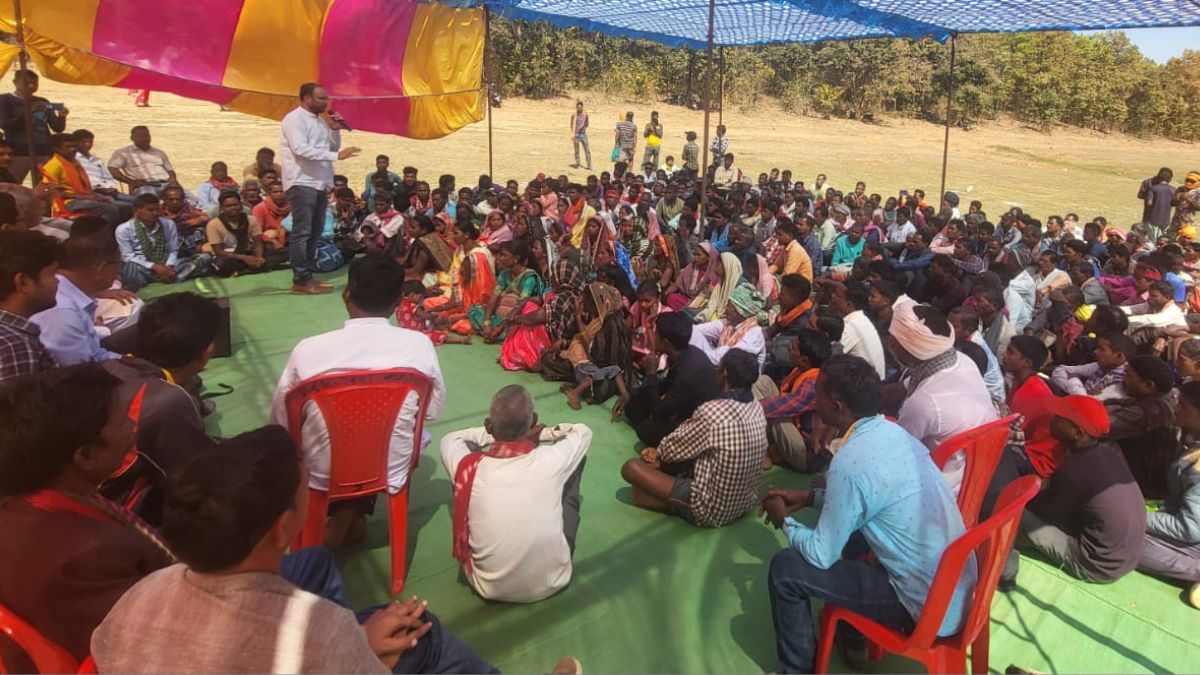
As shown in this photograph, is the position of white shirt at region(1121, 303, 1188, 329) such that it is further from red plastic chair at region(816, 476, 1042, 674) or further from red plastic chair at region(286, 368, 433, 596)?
red plastic chair at region(286, 368, 433, 596)

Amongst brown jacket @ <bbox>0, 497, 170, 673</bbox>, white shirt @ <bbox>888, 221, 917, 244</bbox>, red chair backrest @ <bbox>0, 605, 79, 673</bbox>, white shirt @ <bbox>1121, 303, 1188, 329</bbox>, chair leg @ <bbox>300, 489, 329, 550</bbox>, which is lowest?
chair leg @ <bbox>300, 489, 329, 550</bbox>

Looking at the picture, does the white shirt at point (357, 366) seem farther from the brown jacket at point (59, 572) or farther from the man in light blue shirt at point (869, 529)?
the man in light blue shirt at point (869, 529)

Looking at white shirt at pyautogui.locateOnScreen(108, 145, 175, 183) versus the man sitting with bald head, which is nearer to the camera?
the man sitting with bald head

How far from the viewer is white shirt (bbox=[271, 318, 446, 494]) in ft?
9.41

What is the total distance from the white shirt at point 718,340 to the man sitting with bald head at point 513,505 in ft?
7.84

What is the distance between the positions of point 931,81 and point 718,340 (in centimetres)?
3664

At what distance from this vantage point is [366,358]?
9.61 ft

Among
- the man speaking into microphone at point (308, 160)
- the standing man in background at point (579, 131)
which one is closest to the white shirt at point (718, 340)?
the man speaking into microphone at point (308, 160)

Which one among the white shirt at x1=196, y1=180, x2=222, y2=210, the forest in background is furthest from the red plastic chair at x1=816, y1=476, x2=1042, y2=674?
the forest in background

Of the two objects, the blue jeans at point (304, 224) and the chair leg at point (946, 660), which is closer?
the chair leg at point (946, 660)

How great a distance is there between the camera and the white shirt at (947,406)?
3.38m

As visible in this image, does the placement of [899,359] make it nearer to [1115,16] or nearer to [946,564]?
[946,564]

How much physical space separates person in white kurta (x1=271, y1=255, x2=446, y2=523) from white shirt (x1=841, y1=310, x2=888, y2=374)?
Result: 280 cm

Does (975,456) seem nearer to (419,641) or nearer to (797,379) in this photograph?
(797,379)
